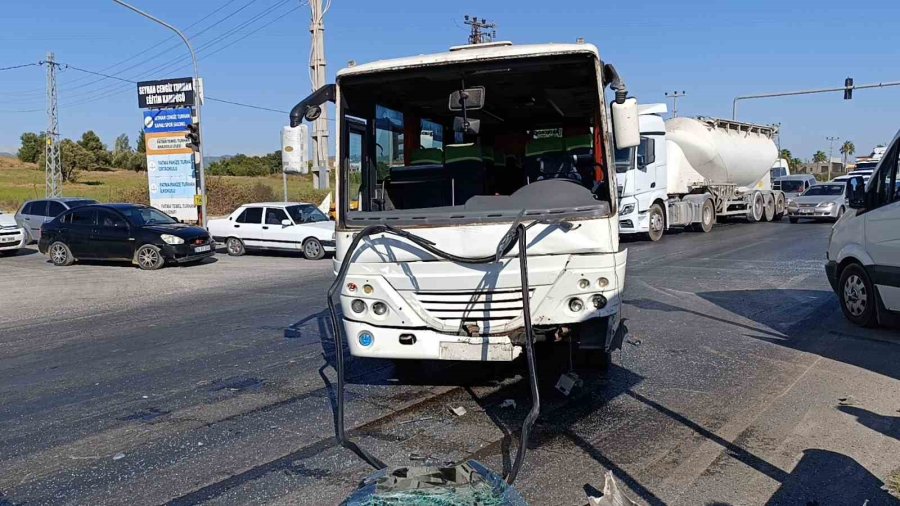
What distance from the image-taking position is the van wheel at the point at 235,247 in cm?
2197

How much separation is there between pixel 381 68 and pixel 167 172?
24.6 meters

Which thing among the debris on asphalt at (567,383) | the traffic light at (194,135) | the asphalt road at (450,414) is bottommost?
the asphalt road at (450,414)

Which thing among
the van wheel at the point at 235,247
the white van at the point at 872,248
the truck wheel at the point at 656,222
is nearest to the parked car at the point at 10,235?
the van wheel at the point at 235,247

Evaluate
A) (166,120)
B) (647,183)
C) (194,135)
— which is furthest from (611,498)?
(166,120)

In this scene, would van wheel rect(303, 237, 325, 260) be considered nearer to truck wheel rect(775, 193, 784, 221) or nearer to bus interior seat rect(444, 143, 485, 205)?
bus interior seat rect(444, 143, 485, 205)

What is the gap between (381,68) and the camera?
601cm

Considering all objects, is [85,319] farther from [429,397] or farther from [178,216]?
[178,216]

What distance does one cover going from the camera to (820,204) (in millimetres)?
28250

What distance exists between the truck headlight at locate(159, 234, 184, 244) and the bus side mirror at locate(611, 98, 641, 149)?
48.6ft

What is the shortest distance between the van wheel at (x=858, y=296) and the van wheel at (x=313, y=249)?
45.7 ft

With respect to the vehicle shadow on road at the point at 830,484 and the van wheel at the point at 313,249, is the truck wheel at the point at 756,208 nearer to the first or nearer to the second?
the van wheel at the point at 313,249

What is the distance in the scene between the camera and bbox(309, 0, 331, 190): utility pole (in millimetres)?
24831

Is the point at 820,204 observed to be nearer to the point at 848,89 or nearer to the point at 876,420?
the point at 848,89

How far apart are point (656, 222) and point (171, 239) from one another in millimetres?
13535
